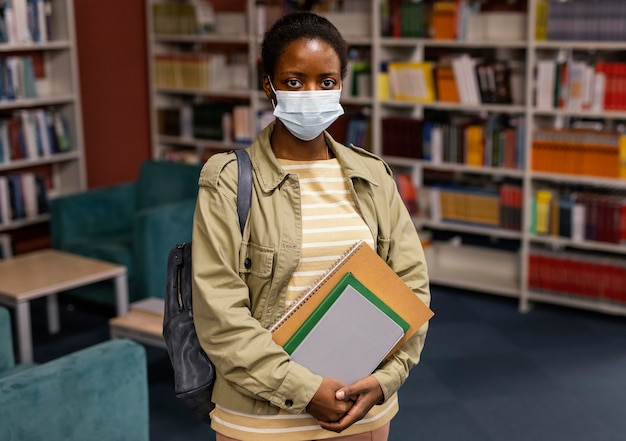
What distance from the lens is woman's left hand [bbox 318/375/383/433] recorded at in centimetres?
163

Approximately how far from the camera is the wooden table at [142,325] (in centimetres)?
390

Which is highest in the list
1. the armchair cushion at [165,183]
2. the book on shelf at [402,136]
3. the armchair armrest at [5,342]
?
the book on shelf at [402,136]

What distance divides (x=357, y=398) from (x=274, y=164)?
1.59 feet

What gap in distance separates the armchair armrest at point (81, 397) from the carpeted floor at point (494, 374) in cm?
78

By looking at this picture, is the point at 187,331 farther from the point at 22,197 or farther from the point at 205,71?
the point at 205,71

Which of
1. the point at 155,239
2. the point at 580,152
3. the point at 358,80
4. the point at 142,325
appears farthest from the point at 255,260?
the point at 358,80

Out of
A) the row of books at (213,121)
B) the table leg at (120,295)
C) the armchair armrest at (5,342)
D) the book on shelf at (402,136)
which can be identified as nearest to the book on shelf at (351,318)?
the armchair armrest at (5,342)

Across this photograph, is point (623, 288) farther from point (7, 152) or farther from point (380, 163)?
point (7, 152)

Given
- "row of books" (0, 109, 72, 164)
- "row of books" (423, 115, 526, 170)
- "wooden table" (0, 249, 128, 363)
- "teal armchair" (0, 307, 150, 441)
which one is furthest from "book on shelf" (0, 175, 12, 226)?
"teal armchair" (0, 307, 150, 441)

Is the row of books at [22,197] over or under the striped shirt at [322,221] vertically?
under

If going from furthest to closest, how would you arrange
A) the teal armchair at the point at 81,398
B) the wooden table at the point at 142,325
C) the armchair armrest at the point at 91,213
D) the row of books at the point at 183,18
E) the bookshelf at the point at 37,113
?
the row of books at the point at 183,18 → the bookshelf at the point at 37,113 → the armchair armrest at the point at 91,213 → the wooden table at the point at 142,325 → the teal armchair at the point at 81,398

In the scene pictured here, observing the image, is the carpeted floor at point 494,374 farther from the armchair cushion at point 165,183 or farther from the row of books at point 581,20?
the row of books at point 581,20

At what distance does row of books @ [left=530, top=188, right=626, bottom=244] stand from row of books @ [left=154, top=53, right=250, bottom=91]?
239cm

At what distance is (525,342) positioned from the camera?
4.73 meters
